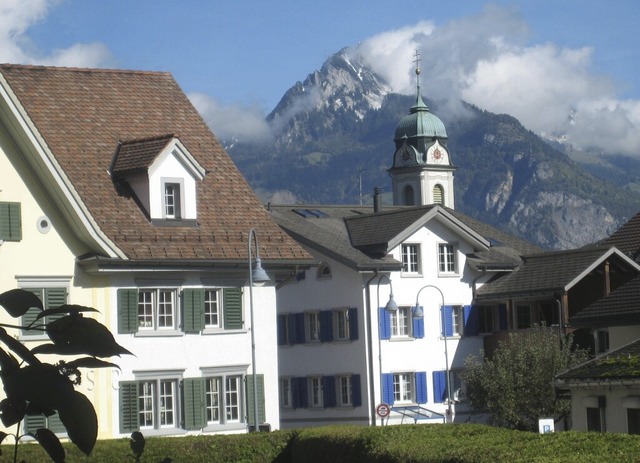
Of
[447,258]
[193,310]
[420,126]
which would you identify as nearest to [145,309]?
[193,310]

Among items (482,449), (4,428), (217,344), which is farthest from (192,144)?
(4,428)

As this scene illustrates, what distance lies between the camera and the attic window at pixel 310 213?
63.9m

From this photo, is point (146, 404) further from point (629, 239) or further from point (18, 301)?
point (18, 301)

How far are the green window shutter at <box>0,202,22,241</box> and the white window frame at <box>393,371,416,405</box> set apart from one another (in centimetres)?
2616

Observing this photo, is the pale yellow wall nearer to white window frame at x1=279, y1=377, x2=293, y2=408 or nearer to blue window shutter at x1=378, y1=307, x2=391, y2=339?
blue window shutter at x1=378, y1=307, x2=391, y2=339

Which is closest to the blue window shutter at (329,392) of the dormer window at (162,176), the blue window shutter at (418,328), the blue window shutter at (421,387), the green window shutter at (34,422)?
the blue window shutter at (421,387)

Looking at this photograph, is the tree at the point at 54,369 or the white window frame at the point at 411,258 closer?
the tree at the point at 54,369

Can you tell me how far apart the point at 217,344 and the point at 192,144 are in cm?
607

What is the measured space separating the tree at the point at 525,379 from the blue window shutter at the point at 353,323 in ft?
18.6

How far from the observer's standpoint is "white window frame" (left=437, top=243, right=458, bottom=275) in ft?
199

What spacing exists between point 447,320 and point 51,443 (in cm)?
5722

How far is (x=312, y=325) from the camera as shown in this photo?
5934cm

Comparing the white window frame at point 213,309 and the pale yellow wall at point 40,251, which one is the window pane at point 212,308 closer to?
the white window frame at point 213,309

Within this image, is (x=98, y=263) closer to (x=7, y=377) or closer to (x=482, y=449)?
(x=482, y=449)
